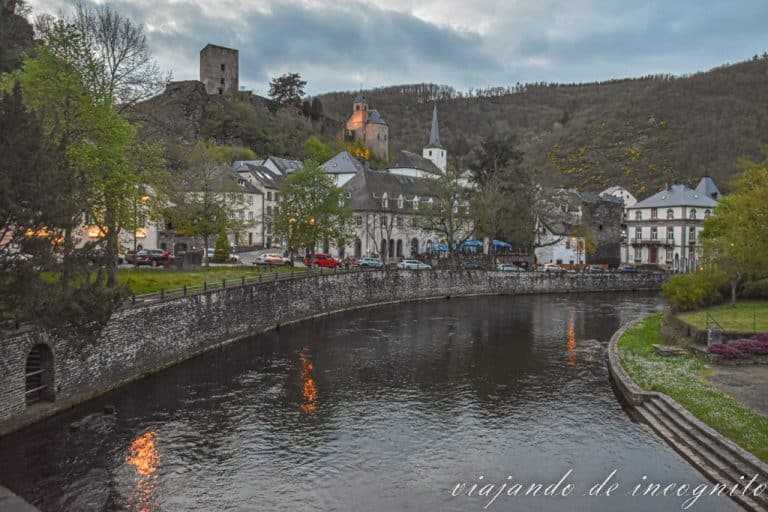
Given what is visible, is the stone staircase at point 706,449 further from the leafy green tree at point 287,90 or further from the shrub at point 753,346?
the leafy green tree at point 287,90

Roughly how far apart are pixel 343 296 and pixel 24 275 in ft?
117

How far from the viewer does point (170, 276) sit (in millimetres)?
40938

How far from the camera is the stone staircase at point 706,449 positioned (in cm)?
1653

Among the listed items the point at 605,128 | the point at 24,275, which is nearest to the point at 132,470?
the point at 24,275

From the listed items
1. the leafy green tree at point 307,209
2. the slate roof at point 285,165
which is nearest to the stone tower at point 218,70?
the slate roof at point 285,165

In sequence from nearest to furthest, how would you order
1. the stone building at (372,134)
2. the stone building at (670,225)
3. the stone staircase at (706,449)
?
the stone staircase at (706,449) → the stone building at (670,225) → the stone building at (372,134)

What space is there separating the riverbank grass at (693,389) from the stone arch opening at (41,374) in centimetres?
2228

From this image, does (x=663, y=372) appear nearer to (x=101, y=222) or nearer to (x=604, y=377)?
(x=604, y=377)

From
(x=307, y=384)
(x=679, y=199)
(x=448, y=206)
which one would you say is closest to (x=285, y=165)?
(x=448, y=206)

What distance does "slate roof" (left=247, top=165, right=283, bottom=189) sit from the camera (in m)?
92.0

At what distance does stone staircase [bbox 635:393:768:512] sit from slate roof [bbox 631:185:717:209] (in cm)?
7327

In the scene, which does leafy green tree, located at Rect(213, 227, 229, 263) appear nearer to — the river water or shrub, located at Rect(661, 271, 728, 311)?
the river water

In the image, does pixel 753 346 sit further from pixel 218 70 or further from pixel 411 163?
pixel 218 70

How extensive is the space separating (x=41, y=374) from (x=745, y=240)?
131 feet
